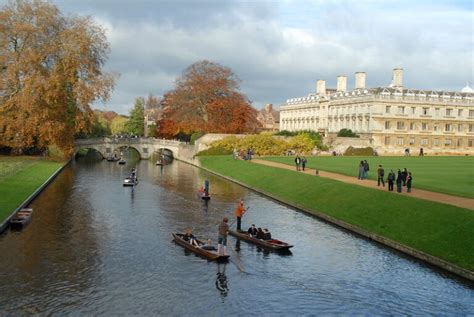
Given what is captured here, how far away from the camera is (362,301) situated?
2145cm

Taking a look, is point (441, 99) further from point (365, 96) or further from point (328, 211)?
point (328, 211)

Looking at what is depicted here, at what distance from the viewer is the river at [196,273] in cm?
2050

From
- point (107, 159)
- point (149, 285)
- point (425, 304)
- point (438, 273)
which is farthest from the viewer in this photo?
point (107, 159)

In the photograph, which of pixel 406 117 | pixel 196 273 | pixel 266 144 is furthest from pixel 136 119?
pixel 196 273

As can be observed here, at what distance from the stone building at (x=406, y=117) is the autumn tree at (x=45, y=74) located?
50.0m

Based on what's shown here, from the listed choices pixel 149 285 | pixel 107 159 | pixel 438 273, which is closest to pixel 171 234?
pixel 149 285

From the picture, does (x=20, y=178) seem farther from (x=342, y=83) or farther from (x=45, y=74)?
(x=342, y=83)

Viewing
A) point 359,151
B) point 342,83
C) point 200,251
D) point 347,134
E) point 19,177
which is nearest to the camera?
point 200,251

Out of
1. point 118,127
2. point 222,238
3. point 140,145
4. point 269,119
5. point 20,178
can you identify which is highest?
point 269,119

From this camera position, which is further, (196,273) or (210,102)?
(210,102)

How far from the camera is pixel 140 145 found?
109750 millimetres

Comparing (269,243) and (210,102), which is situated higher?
(210,102)

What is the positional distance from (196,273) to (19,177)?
3492 cm

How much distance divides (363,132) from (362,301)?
83488 mm
